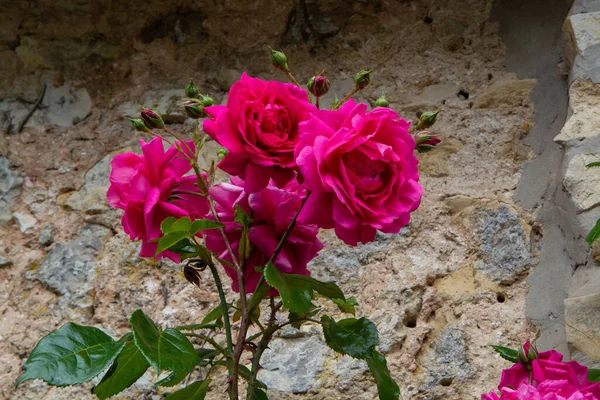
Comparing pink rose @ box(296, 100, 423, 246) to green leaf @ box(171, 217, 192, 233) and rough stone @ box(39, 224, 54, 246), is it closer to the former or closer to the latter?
green leaf @ box(171, 217, 192, 233)

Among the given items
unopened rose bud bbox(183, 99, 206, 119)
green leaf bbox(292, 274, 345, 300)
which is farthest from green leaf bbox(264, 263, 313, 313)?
unopened rose bud bbox(183, 99, 206, 119)

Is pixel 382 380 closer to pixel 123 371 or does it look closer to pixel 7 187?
pixel 123 371

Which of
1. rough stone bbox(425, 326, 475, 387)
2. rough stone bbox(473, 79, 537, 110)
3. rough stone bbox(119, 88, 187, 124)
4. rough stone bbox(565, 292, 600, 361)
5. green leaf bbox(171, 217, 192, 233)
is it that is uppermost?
green leaf bbox(171, 217, 192, 233)

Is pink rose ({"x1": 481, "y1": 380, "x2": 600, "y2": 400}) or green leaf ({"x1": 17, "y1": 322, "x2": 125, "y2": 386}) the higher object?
green leaf ({"x1": 17, "y1": 322, "x2": 125, "y2": 386})

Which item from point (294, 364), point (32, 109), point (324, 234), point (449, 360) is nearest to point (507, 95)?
point (324, 234)

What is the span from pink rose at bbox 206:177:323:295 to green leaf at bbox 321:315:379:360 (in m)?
0.08

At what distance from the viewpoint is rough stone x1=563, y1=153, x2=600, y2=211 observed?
1.29 metres

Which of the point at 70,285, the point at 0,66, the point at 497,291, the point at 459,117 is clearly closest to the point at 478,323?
the point at 497,291

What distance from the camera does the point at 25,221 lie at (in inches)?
61.5

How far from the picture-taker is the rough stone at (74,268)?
4.73ft

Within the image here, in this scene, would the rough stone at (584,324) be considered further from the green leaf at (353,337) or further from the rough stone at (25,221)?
the rough stone at (25,221)

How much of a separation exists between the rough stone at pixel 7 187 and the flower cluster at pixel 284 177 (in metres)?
0.76

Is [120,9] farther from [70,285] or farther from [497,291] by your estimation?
[497,291]

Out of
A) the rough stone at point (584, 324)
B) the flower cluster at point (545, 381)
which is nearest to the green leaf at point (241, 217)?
the flower cluster at point (545, 381)
